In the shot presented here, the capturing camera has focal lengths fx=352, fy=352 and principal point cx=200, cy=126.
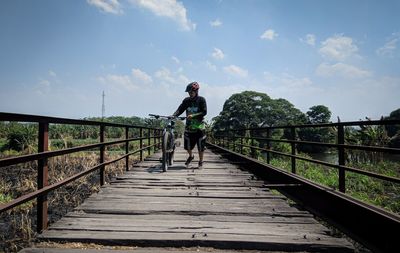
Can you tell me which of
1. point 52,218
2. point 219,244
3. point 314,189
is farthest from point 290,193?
point 52,218

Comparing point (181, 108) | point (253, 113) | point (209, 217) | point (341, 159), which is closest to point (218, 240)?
point (209, 217)

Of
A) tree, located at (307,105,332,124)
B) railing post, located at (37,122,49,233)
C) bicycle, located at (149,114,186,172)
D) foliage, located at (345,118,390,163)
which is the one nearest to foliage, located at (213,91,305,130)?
tree, located at (307,105,332,124)

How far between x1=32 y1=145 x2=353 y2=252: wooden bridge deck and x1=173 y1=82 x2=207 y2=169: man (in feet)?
9.05

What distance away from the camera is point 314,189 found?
4621mm

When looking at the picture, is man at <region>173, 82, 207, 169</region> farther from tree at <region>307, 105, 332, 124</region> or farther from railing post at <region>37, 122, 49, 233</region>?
tree at <region>307, 105, 332, 124</region>

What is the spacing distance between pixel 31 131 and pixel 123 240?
2808cm

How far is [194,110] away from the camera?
29.1 feet

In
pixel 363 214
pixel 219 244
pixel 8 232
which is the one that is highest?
pixel 363 214

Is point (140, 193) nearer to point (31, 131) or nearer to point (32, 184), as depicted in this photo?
point (32, 184)

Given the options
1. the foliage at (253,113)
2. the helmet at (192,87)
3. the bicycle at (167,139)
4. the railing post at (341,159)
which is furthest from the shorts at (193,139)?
the foliage at (253,113)

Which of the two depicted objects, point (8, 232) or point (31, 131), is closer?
point (8, 232)

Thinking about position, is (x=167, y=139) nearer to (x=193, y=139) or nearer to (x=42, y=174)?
(x=193, y=139)

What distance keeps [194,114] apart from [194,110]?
0.58ft

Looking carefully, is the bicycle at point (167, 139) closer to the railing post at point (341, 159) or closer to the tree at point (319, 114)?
the railing post at point (341, 159)
